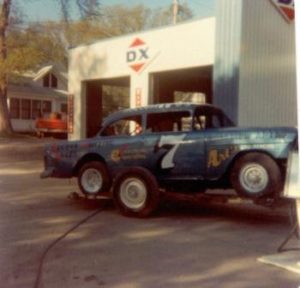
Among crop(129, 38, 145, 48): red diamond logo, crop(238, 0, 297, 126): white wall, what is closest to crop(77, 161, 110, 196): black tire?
crop(238, 0, 297, 126): white wall

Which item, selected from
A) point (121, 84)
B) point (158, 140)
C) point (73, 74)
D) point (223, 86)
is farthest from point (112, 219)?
point (121, 84)

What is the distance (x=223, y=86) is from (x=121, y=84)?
9637 mm

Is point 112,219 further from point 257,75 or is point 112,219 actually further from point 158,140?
point 257,75

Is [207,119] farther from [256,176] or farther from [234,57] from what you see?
[234,57]

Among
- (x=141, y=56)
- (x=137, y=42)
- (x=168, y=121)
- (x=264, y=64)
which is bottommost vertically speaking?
(x=168, y=121)

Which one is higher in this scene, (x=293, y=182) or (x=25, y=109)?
(x=25, y=109)

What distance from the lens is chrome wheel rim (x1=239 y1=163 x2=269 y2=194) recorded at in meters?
7.26

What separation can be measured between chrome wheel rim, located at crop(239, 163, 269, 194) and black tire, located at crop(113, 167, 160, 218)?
1.25 metres

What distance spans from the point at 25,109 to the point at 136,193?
33.4 m

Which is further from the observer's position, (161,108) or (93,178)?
(93,178)

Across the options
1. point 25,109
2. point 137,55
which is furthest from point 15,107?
point 137,55

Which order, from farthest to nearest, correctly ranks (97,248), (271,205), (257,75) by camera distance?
(257,75) → (271,205) → (97,248)

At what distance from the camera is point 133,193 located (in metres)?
8.20

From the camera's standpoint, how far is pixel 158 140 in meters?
8.23
